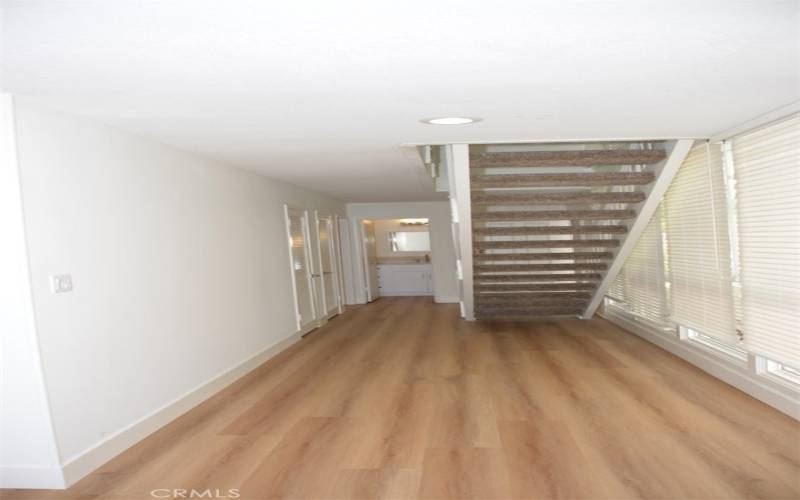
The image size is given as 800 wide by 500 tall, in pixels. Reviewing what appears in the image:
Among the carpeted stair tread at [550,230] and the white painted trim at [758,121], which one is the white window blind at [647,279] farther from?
the white painted trim at [758,121]

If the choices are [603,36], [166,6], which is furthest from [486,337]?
[166,6]

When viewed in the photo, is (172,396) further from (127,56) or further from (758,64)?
(758,64)

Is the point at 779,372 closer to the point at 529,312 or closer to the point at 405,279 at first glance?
the point at 529,312

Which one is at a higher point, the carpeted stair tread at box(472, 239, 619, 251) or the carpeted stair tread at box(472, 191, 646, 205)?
the carpeted stair tread at box(472, 191, 646, 205)

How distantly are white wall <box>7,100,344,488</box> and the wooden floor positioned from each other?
344 mm

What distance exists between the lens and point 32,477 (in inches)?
122

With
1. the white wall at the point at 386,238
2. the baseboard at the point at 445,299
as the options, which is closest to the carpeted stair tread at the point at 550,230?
the baseboard at the point at 445,299

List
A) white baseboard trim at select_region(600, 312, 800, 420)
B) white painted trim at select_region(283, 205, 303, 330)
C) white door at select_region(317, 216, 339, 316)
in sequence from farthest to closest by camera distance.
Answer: white door at select_region(317, 216, 339, 316)
white painted trim at select_region(283, 205, 303, 330)
white baseboard trim at select_region(600, 312, 800, 420)

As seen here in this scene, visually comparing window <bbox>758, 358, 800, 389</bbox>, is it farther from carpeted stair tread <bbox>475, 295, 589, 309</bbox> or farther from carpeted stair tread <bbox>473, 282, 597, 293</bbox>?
carpeted stair tread <bbox>475, 295, 589, 309</bbox>

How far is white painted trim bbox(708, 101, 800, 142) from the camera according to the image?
11.7ft

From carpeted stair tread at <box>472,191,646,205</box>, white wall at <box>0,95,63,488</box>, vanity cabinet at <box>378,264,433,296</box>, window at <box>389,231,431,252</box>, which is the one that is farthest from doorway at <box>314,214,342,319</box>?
white wall at <box>0,95,63,488</box>

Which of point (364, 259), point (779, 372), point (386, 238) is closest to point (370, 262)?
point (364, 259)

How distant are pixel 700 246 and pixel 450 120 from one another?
9.17 feet

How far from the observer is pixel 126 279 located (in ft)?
12.6
